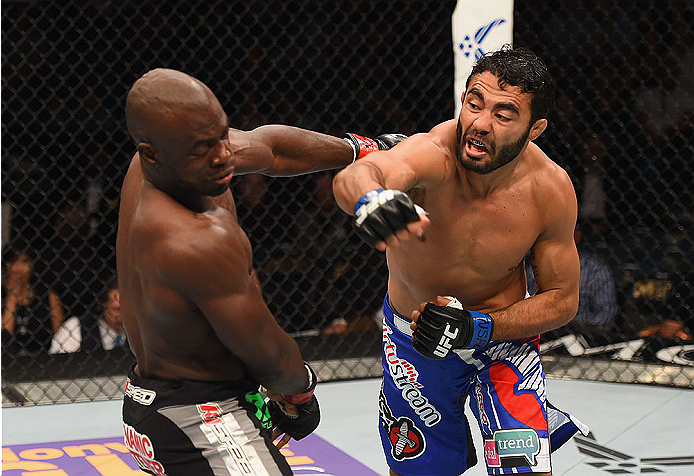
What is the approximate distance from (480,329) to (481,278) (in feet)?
0.51

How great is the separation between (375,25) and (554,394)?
1.97 metres

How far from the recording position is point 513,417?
1944 millimetres

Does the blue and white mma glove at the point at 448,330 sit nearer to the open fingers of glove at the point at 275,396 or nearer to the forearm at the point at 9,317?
the open fingers of glove at the point at 275,396

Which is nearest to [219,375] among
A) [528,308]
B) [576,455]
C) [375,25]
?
[528,308]

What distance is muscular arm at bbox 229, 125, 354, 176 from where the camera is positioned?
69.0 inches

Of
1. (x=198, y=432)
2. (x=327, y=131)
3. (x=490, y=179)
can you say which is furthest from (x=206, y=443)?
(x=327, y=131)

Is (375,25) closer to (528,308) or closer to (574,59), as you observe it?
(574,59)

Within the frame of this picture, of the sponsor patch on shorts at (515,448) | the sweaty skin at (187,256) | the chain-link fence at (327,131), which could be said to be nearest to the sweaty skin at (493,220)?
the sponsor patch on shorts at (515,448)

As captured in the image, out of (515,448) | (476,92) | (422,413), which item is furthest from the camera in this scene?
(422,413)

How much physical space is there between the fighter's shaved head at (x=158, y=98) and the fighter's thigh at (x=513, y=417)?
998 mm

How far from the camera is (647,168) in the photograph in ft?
14.6

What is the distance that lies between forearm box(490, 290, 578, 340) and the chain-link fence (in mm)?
2160

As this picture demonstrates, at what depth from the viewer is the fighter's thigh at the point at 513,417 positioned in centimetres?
192

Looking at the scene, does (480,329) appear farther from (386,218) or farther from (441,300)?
(386,218)
